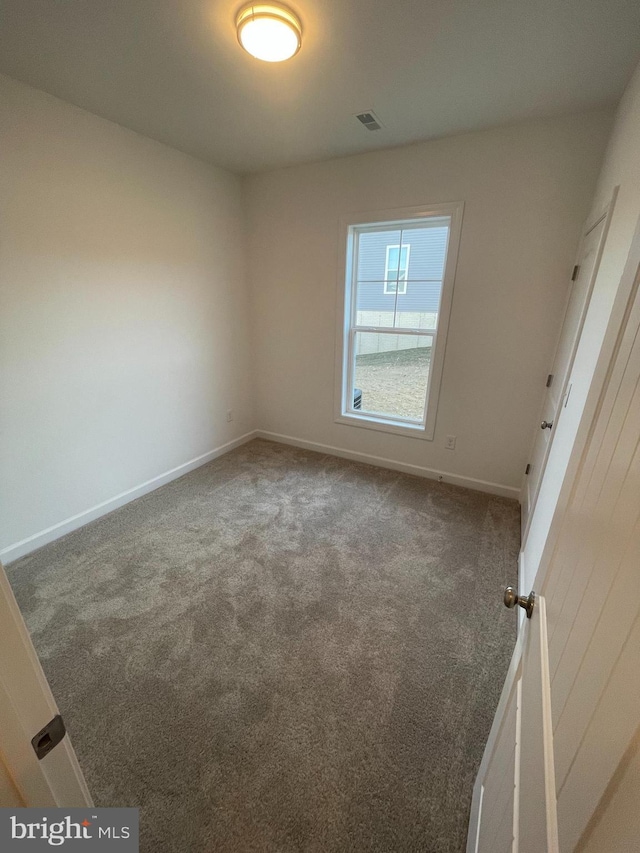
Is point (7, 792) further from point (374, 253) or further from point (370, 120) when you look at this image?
point (374, 253)

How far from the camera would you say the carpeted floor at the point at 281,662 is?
1133 mm

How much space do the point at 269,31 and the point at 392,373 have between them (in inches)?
92.8

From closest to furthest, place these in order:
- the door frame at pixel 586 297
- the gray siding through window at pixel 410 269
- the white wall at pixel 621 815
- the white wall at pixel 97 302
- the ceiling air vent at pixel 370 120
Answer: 1. the white wall at pixel 621 815
2. the door frame at pixel 586 297
3. the white wall at pixel 97 302
4. the ceiling air vent at pixel 370 120
5. the gray siding through window at pixel 410 269

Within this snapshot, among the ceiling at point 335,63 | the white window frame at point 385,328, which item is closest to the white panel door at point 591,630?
the ceiling at point 335,63

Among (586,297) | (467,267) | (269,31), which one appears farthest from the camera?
(467,267)

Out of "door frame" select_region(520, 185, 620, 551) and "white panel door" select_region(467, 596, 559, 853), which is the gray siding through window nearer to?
"door frame" select_region(520, 185, 620, 551)

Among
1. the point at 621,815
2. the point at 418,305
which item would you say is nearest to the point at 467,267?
the point at 418,305

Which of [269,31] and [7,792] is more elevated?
[269,31]

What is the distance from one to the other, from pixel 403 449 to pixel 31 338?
285cm

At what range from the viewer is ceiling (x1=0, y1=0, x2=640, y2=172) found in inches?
54.0

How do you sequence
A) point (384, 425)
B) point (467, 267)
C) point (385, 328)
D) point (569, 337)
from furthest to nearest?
point (384, 425) → point (385, 328) → point (467, 267) → point (569, 337)

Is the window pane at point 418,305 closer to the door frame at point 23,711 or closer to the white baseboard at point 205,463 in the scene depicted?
the white baseboard at point 205,463
